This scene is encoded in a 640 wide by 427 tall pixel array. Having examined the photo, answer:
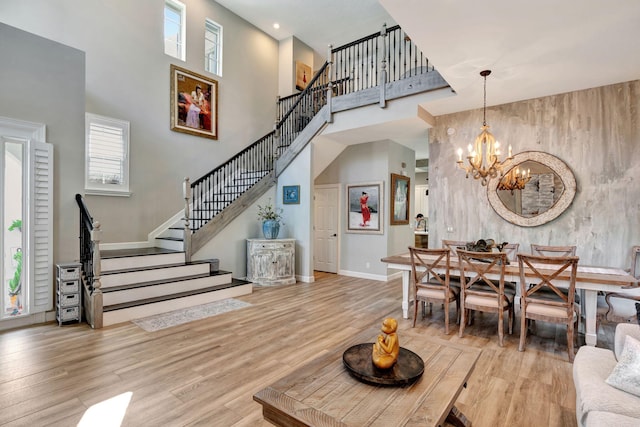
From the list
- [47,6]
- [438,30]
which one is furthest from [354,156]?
[47,6]

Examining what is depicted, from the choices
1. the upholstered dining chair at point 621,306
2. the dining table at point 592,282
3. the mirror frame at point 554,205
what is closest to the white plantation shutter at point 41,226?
the dining table at point 592,282

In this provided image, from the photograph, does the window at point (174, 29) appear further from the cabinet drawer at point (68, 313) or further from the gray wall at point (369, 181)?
the cabinet drawer at point (68, 313)

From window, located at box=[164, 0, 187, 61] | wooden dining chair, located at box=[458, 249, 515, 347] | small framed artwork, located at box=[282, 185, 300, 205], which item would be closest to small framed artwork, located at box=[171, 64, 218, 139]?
window, located at box=[164, 0, 187, 61]

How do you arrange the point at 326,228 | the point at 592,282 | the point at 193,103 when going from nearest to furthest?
the point at 592,282 < the point at 193,103 < the point at 326,228

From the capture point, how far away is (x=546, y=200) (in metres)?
4.61

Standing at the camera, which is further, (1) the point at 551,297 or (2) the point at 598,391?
(1) the point at 551,297

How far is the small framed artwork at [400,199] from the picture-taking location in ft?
22.6

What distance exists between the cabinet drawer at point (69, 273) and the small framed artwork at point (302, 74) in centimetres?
653

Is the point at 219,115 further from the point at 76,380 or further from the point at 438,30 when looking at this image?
the point at 76,380

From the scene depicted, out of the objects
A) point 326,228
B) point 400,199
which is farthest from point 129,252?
point 400,199

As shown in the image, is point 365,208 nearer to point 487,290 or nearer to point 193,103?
point 487,290

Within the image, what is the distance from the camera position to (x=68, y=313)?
3.72m

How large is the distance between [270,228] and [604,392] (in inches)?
203

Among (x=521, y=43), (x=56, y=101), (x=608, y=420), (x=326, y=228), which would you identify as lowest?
(x=608, y=420)
